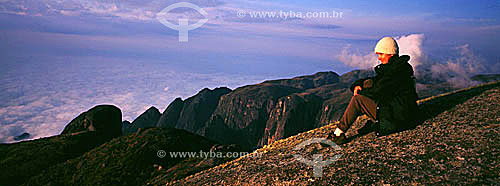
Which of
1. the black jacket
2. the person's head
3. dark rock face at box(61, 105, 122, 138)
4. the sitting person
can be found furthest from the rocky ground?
dark rock face at box(61, 105, 122, 138)

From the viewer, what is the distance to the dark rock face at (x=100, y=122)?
6800 cm

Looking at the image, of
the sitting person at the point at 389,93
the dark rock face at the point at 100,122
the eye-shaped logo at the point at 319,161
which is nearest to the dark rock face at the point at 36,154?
the dark rock face at the point at 100,122

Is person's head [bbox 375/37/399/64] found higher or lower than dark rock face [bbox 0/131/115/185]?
higher

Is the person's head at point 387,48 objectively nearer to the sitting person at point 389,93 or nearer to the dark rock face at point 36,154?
the sitting person at point 389,93

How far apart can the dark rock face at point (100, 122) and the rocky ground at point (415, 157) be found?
60.8m

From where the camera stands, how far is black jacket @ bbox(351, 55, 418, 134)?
11938 millimetres

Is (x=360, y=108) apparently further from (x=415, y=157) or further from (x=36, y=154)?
(x=36, y=154)

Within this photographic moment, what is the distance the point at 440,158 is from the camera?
11.3 meters

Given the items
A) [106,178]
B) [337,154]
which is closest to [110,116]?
[106,178]

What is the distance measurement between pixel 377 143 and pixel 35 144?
205 ft

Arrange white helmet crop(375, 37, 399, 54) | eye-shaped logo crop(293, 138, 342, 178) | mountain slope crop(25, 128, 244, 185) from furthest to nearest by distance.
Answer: mountain slope crop(25, 128, 244, 185), eye-shaped logo crop(293, 138, 342, 178), white helmet crop(375, 37, 399, 54)

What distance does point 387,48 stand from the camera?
40.1 ft

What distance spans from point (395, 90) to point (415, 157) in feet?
9.88

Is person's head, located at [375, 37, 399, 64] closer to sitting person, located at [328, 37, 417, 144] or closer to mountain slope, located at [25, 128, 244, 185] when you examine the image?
sitting person, located at [328, 37, 417, 144]
